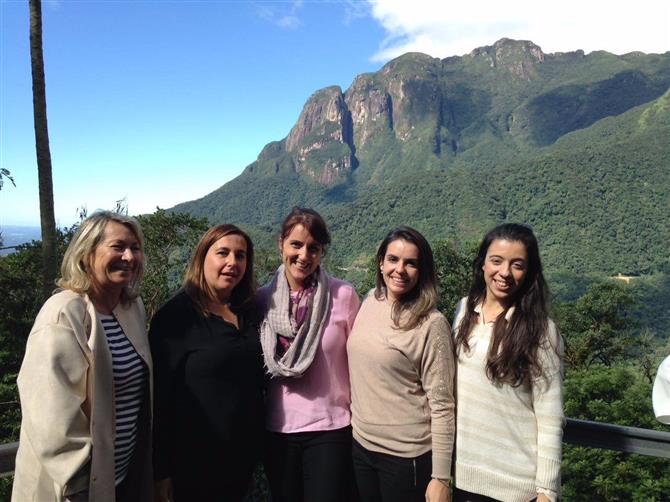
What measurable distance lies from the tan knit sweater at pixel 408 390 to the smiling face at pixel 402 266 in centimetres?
13

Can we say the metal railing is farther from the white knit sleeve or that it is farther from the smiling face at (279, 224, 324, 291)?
the smiling face at (279, 224, 324, 291)

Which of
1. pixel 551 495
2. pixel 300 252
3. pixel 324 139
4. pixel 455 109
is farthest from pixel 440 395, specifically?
pixel 455 109

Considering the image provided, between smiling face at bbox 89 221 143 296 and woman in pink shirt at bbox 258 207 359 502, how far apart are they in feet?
1.97

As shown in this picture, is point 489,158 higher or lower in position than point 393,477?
higher

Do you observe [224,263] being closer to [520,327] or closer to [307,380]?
[307,380]

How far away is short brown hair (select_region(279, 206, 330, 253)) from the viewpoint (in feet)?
6.91

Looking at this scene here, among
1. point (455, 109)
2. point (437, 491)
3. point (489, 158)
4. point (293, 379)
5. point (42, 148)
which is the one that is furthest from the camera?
point (455, 109)

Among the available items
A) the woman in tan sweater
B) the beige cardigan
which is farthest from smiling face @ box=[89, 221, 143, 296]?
the woman in tan sweater

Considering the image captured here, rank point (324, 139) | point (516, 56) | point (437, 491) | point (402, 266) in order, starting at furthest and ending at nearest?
1. point (516, 56)
2. point (324, 139)
3. point (402, 266)
4. point (437, 491)

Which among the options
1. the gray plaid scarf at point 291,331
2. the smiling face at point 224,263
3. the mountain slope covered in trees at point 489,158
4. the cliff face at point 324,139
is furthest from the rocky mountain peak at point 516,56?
the smiling face at point 224,263

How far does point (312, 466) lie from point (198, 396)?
0.56 metres

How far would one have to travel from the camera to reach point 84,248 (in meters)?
1.75

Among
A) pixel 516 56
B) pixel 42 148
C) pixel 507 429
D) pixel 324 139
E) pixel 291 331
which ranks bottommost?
pixel 507 429

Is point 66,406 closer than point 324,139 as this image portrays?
Yes
